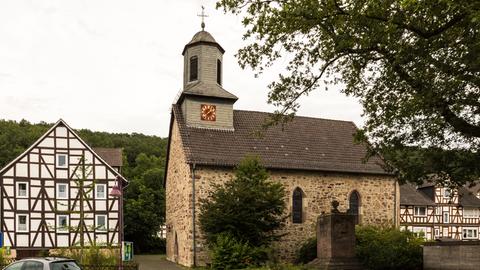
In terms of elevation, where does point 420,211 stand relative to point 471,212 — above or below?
above

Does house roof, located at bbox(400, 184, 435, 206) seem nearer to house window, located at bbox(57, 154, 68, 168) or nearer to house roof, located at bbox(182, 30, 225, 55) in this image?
house roof, located at bbox(182, 30, 225, 55)

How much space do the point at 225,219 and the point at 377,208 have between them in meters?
11.3

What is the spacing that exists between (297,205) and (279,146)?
351cm

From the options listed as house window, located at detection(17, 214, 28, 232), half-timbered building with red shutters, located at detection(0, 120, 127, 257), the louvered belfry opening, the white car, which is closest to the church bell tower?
the louvered belfry opening

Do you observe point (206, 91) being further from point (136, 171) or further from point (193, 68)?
point (136, 171)

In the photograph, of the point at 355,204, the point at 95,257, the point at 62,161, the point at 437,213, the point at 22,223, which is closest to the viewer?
the point at 95,257

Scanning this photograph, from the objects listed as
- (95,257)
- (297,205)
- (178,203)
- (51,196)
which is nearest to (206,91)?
(178,203)

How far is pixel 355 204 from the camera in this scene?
3059cm

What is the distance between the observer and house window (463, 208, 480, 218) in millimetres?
54781

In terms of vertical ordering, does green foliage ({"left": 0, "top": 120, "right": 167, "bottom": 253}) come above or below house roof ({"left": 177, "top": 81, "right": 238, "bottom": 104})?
below

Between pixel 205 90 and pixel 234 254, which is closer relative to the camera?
pixel 234 254

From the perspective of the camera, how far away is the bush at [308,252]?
84.9ft

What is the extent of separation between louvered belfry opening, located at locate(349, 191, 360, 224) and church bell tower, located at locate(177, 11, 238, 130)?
800cm

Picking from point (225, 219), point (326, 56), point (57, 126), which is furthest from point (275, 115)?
point (57, 126)
